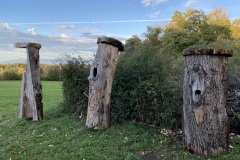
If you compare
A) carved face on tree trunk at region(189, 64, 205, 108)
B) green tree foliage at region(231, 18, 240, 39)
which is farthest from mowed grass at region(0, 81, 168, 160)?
green tree foliage at region(231, 18, 240, 39)

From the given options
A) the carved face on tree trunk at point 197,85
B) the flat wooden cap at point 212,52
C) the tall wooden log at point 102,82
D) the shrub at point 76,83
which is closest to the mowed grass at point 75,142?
the tall wooden log at point 102,82

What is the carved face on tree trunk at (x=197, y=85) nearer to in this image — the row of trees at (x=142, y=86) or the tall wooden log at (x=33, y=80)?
the row of trees at (x=142, y=86)

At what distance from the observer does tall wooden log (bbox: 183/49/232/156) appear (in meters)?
3.38

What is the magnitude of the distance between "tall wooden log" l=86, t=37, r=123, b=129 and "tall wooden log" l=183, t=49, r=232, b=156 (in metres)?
1.94

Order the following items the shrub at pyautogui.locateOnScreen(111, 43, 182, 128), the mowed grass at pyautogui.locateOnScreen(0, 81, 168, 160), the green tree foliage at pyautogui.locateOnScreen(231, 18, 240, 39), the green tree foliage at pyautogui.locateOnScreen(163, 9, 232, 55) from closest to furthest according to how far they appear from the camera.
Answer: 1. the mowed grass at pyautogui.locateOnScreen(0, 81, 168, 160)
2. the shrub at pyautogui.locateOnScreen(111, 43, 182, 128)
3. the green tree foliage at pyautogui.locateOnScreen(163, 9, 232, 55)
4. the green tree foliage at pyautogui.locateOnScreen(231, 18, 240, 39)

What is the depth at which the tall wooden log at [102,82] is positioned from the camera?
489cm

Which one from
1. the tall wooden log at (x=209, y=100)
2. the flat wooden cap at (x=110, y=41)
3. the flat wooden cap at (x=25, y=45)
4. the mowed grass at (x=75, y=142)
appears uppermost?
the flat wooden cap at (x=25, y=45)

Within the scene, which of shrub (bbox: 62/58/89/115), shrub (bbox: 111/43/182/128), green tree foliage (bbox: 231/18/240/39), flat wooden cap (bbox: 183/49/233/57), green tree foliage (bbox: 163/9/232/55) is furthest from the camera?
green tree foliage (bbox: 231/18/240/39)

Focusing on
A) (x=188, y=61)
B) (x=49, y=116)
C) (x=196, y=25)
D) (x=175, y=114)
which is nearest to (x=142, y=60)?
(x=175, y=114)

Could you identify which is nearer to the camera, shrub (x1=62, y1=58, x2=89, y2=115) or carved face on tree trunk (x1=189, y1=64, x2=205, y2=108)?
carved face on tree trunk (x1=189, y1=64, x2=205, y2=108)

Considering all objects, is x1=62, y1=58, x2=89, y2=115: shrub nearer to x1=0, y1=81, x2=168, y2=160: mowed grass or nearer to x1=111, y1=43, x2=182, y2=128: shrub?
x1=0, y1=81, x2=168, y2=160: mowed grass

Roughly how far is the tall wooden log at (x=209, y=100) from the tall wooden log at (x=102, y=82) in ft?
6.38

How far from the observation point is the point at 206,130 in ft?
11.2

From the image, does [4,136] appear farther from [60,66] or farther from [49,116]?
[60,66]
